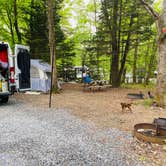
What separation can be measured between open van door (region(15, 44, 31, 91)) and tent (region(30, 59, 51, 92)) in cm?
443

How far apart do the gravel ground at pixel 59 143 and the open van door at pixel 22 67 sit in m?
2.78

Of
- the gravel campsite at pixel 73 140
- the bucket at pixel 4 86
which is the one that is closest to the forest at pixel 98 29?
the bucket at pixel 4 86

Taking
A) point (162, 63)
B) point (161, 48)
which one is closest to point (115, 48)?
point (161, 48)

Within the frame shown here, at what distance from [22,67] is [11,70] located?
67cm

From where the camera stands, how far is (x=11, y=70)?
8906 millimetres

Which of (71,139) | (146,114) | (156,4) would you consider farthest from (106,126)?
(156,4)

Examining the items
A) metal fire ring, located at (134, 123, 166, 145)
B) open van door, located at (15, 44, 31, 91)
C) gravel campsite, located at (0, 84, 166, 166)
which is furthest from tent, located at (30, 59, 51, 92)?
metal fire ring, located at (134, 123, 166, 145)

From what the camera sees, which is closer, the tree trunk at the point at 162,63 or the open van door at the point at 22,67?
the tree trunk at the point at 162,63

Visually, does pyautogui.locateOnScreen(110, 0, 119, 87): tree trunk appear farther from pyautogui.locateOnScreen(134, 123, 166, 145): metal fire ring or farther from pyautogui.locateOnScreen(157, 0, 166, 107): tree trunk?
pyautogui.locateOnScreen(134, 123, 166, 145): metal fire ring

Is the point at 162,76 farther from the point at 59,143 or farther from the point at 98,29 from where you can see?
the point at 98,29

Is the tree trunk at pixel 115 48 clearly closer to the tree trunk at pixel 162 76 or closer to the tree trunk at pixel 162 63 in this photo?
the tree trunk at pixel 162 63

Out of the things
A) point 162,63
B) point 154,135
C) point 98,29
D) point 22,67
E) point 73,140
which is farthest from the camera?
point 98,29

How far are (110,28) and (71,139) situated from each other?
13.2 metres

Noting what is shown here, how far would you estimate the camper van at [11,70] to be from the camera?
878 centimetres
